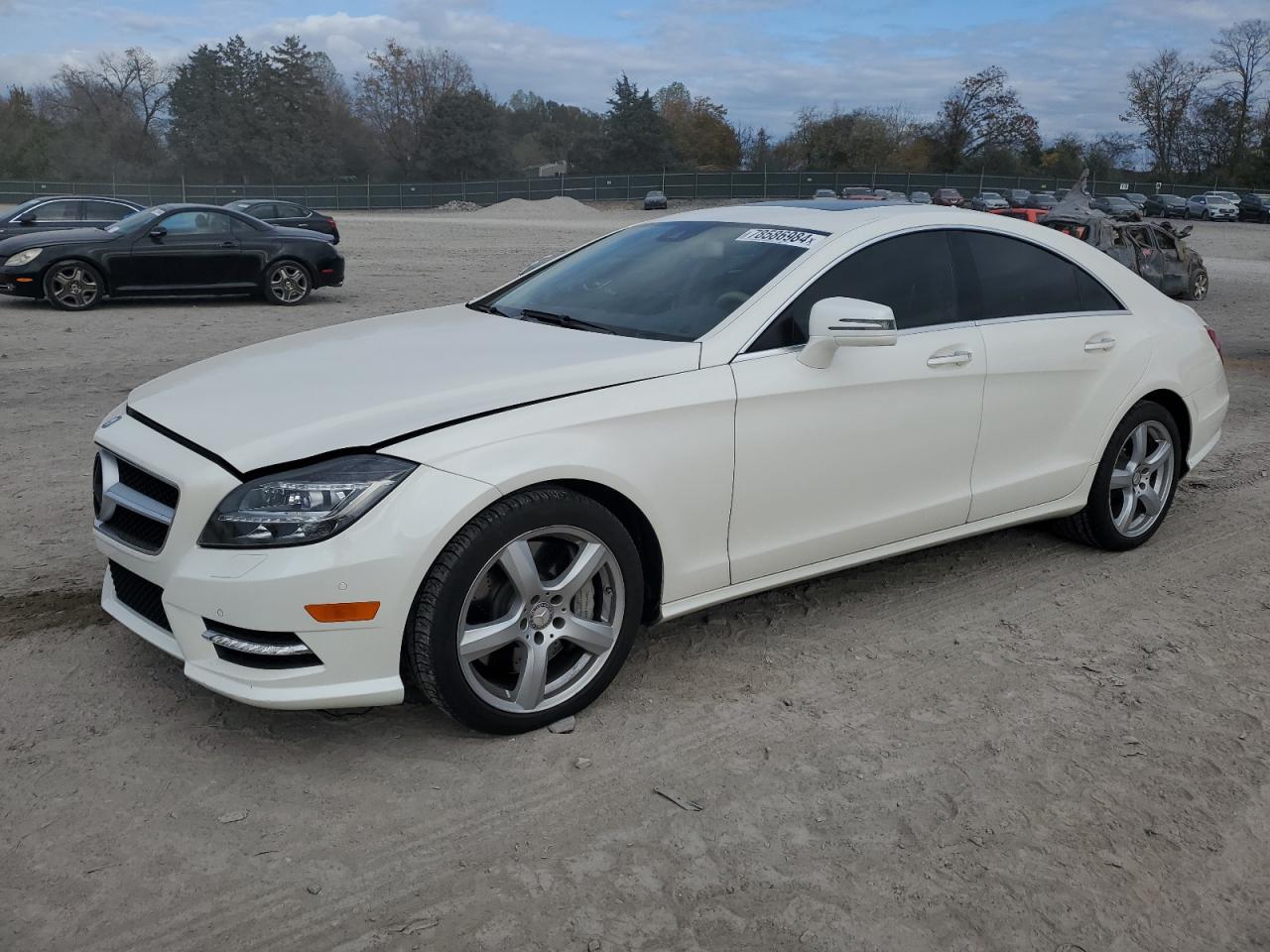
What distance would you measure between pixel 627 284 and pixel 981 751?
216 cm

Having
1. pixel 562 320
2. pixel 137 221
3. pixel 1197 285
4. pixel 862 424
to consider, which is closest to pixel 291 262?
pixel 137 221

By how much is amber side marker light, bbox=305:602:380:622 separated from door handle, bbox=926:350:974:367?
231 cm

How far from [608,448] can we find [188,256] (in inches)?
494

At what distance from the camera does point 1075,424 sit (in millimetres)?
4891

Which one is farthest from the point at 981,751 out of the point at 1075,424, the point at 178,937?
the point at 178,937

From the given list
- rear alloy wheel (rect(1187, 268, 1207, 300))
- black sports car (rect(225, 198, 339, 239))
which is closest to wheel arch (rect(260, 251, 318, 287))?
black sports car (rect(225, 198, 339, 239))

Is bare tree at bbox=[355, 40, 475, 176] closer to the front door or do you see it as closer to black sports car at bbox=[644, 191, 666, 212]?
black sports car at bbox=[644, 191, 666, 212]

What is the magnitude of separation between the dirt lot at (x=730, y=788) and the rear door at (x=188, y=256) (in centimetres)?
1016

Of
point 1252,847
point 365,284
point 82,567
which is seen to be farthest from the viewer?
point 365,284

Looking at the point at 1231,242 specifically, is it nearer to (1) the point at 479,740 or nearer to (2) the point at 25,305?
(2) the point at 25,305

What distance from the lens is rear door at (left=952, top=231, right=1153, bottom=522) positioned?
459 centimetres

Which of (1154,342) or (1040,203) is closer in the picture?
(1154,342)

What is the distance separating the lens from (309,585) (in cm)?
306

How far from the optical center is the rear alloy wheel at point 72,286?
1366 cm
